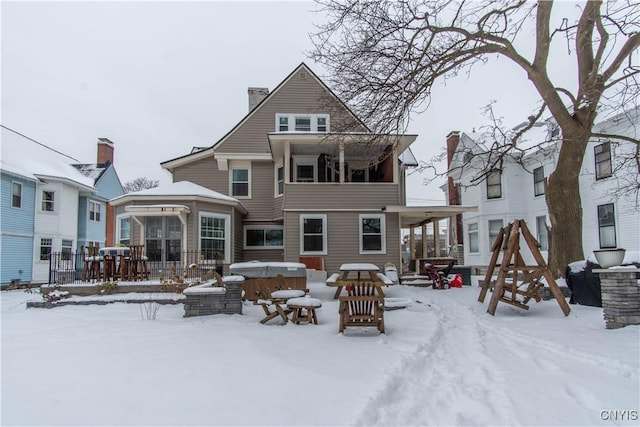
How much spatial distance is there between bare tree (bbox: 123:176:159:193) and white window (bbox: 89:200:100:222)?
2833cm

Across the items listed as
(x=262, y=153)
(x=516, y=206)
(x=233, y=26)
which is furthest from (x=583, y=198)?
(x=233, y=26)

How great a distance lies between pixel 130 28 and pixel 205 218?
21.5 ft

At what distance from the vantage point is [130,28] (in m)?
10.8

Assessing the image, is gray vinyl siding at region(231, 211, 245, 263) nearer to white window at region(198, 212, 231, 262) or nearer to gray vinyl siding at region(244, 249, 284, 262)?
gray vinyl siding at region(244, 249, 284, 262)

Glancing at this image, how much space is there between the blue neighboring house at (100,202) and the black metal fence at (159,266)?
11.0 m

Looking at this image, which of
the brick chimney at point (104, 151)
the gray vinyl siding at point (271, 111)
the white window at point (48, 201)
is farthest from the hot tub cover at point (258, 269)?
the brick chimney at point (104, 151)

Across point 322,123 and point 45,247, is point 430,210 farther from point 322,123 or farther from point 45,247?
point 45,247

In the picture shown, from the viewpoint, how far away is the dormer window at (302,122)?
1709 cm

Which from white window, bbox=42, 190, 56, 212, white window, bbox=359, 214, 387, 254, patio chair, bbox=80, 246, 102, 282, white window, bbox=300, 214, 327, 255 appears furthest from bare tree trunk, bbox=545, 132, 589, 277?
white window, bbox=42, 190, 56, 212

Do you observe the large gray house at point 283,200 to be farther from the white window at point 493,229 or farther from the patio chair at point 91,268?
the white window at point 493,229

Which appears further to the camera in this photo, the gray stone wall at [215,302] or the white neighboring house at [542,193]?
the white neighboring house at [542,193]

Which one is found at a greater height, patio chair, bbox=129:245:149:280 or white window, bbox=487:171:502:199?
white window, bbox=487:171:502:199

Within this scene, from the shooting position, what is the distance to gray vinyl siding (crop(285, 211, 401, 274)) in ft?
47.8

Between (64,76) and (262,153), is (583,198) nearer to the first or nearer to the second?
(262,153)
